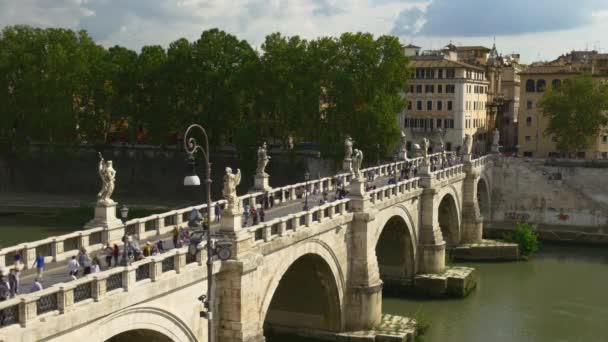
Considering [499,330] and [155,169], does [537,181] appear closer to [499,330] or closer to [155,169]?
[499,330]

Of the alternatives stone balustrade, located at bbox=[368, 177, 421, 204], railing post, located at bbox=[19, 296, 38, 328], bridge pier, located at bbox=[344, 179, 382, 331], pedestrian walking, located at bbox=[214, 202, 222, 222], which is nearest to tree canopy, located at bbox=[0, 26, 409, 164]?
stone balustrade, located at bbox=[368, 177, 421, 204]

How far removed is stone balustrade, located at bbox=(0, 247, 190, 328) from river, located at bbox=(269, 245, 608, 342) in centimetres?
1293

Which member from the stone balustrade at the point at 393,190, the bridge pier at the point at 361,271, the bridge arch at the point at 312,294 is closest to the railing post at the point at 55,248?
the bridge arch at the point at 312,294

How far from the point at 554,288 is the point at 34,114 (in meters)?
39.2

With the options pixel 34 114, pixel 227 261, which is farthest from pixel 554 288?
pixel 34 114

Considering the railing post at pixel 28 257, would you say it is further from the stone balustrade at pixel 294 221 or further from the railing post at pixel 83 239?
the stone balustrade at pixel 294 221

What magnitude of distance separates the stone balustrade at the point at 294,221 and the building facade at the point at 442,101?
40.0m

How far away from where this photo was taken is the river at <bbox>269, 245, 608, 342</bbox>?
3097cm

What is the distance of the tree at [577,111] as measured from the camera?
2218 inches

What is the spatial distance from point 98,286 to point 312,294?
14.4 m

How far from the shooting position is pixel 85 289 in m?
14.8

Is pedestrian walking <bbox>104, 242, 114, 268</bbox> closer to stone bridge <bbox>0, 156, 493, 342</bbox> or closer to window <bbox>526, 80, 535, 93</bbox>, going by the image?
stone bridge <bbox>0, 156, 493, 342</bbox>

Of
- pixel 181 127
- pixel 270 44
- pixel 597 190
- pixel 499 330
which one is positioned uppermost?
pixel 270 44

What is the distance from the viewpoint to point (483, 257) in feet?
143
